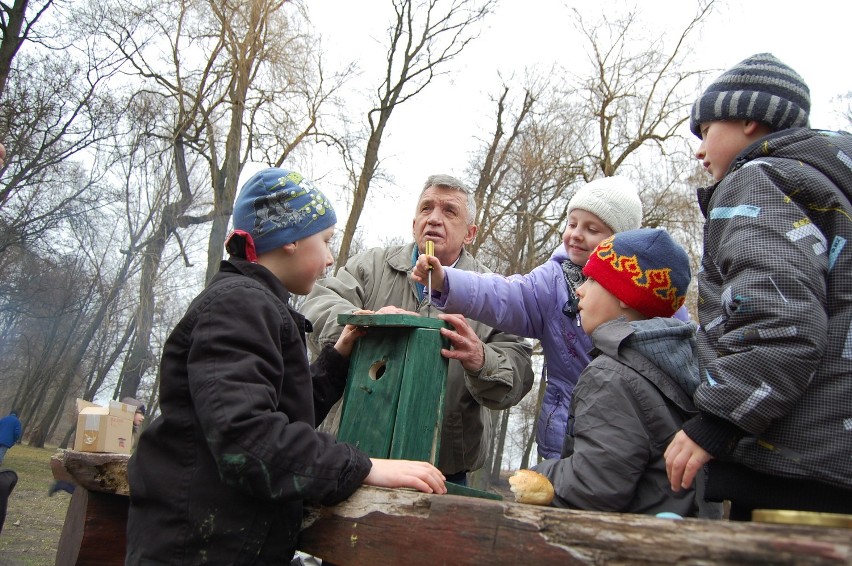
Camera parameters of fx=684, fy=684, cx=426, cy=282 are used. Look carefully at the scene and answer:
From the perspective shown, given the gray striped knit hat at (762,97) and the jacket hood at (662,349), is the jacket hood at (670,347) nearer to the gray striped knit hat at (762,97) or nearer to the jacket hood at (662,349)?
the jacket hood at (662,349)

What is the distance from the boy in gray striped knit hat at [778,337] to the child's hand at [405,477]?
0.58 meters

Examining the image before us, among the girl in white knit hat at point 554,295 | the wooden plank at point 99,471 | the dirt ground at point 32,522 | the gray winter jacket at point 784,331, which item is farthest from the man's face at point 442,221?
the dirt ground at point 32,522

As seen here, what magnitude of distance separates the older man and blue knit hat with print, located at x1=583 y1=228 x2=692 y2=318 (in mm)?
567

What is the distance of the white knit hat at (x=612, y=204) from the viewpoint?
293 centimetres

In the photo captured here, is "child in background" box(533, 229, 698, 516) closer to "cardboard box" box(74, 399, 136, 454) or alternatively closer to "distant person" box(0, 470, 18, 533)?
"cardboard box" box(74, 399, 136, 454)

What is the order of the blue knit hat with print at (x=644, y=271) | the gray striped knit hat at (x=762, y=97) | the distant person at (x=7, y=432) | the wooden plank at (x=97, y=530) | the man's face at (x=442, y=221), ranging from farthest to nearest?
the distant person at (x=7, y=432) → the man's face at (x=442, y=221) → the wooden plank at (x=97, y=530) → the blue knit hat with print at (x=644, y=271) → the gray striped knit hat at (x=762, y=97)

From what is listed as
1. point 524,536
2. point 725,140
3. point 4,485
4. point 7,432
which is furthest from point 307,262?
point 7,432

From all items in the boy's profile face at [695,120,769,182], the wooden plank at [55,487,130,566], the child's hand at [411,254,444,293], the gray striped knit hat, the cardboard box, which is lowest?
the wooden plank at [55,487,130,566]

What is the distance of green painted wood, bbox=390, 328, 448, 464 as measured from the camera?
2.16m

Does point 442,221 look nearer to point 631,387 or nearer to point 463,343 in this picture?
point 463,343

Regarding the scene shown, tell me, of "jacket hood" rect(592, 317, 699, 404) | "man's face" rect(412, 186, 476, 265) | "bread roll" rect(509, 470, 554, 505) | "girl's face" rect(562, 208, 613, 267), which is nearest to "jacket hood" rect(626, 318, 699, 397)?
"jacket hood" rect(592, 317, 699, 404)

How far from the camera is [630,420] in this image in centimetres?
191

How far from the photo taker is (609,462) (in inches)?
72.9

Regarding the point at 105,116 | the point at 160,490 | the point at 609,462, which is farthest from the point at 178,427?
the point at 105,116
